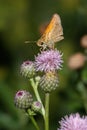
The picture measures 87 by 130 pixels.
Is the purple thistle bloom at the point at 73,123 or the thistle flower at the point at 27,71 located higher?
the thistle flower at the point at 27,71

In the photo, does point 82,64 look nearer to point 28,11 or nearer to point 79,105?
point 79,105

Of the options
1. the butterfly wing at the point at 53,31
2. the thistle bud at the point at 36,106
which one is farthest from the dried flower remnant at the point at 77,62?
the thistle bud at the point at 36,106

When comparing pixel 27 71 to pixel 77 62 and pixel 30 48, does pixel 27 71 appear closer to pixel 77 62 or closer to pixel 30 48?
pixel 77 62

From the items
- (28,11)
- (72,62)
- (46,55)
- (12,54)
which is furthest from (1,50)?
(46,55)

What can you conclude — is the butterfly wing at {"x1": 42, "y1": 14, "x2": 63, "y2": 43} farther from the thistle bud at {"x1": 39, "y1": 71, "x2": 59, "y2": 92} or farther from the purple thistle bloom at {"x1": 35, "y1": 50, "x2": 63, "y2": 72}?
the thistle bud at {"x1": 39, "y1": 71, "x2": 59, "y2": 92}

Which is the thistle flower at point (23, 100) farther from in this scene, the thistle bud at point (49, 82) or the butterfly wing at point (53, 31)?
the butterfly wing at point (53, 31)
